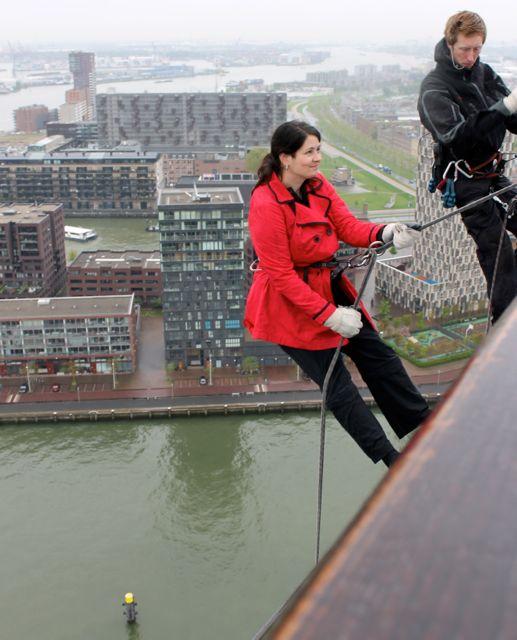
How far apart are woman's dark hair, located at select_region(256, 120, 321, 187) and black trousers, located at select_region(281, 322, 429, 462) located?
0.23 m

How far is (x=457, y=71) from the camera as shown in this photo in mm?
1087

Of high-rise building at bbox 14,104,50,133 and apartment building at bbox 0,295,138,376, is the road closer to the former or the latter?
apartment building at bbox 0,295,138,376

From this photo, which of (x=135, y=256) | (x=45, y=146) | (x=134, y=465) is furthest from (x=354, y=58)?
(x=134, y=465)

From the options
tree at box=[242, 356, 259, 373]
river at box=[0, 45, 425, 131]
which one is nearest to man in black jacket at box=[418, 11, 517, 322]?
tree at box=[242, 356, 259, 373]

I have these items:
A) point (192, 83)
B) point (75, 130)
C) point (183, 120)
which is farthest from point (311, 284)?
point (192, 83)

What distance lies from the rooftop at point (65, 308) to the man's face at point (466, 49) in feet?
18.9

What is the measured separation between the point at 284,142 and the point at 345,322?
0.81 feet

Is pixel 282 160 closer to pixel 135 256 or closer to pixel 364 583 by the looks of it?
pixel 364 583

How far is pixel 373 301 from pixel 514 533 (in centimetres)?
811

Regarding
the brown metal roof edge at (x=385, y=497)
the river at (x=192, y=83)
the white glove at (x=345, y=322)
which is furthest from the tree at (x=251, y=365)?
the river at (x=192, y=83)

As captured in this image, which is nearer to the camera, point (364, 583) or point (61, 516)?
point (364, 583)

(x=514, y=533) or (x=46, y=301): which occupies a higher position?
(x=514, y=533)

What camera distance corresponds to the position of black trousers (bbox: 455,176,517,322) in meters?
1.16

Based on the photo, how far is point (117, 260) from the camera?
27.5 feet
